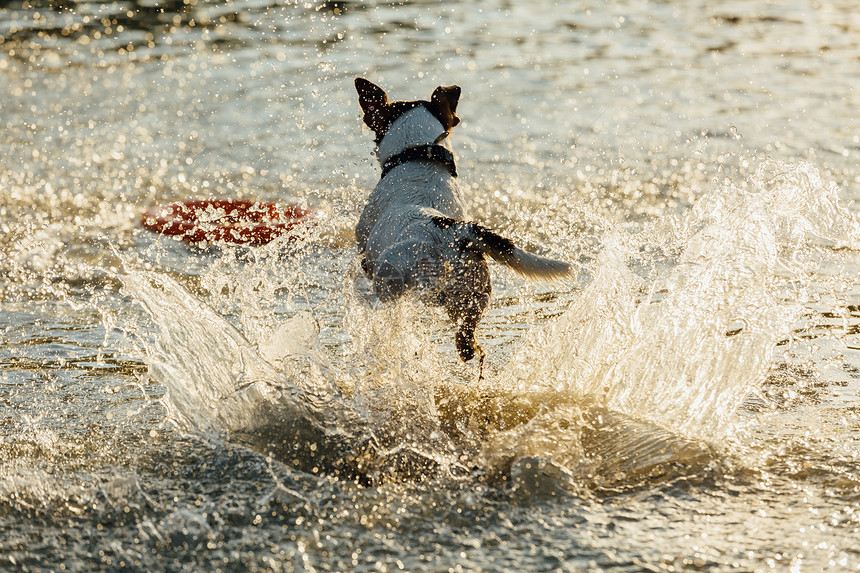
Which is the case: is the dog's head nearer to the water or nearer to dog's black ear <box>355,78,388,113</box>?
dog's black ear <box>355,78,388,113</box>

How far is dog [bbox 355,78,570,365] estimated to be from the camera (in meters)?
3.81

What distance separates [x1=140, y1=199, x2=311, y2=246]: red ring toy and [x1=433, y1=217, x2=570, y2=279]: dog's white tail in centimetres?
293

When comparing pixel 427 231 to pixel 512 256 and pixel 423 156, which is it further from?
pixel 423 156

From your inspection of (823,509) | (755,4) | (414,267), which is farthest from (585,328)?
(755,4)

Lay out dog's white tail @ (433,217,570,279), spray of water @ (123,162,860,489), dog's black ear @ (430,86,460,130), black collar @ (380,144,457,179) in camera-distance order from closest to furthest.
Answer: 1. spray of water @ (123,162,860,489)
2. dog's white tail @ (433,217,570,279)
3. black collar @ (380,144,457,179)
4. dog's black ear @ (430,86,460,130)

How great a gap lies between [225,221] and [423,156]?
2.84 m

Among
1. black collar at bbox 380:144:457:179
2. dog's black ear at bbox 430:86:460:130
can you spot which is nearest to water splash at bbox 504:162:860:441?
black collar at bbox 380:144:457:179

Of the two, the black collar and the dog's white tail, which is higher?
the black collar

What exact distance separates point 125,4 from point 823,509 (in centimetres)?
1389

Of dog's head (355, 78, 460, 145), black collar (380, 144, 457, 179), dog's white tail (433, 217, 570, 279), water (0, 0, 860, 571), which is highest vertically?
dog's head (355, 78, 460, 145)

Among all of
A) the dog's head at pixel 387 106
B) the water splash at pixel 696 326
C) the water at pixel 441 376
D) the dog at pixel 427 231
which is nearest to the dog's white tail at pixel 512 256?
the dog at pixel 427 231

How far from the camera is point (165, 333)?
3934mm

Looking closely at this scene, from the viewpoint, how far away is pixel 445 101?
192 inches

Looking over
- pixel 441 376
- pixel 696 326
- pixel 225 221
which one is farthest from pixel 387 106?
pixel 225 221
